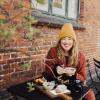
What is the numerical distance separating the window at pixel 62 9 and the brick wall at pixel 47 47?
23 cm

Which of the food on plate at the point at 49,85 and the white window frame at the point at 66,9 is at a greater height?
the white window frame at the point at 66,9

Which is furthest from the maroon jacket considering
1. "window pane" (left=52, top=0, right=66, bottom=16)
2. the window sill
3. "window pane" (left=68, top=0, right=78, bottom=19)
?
"window pane" (left=68, top=0, right=78, bottom=19)

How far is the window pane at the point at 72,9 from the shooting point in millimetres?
8177

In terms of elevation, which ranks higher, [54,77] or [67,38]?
[67,38]

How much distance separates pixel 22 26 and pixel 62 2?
219 inches

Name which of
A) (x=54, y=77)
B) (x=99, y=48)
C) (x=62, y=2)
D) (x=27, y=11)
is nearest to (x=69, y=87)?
(x=54, y=77)

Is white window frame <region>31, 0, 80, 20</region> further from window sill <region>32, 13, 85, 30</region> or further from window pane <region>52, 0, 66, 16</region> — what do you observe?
window sill <region>32, 13, 85, 30</region>

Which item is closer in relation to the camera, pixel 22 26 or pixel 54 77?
pixel 22 26

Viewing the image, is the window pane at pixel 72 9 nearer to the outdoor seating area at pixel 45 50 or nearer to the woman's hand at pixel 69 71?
the outdoor seating area at pixel 45 50

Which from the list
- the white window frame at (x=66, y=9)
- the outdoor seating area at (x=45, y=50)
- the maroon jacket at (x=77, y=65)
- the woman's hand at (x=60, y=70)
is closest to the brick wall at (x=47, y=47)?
the outdoor seating area at (x=45, y=50)

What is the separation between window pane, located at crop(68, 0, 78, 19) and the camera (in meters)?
8.18

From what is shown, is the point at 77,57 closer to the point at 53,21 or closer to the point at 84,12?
the point at 53,21

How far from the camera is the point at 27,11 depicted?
7.41ft

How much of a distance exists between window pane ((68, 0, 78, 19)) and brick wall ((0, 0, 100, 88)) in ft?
0.70
